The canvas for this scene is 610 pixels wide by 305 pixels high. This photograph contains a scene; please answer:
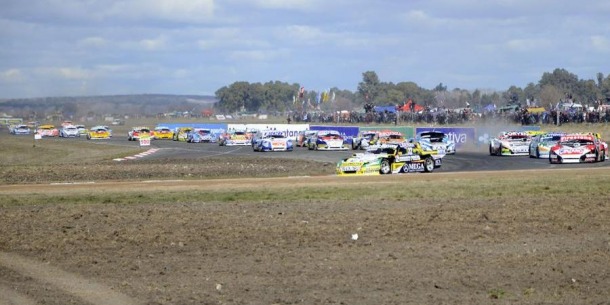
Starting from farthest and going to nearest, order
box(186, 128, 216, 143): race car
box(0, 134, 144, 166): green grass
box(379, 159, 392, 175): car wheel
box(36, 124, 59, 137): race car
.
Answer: box(36, 124, 59, 137): race car → box(186, 128, 216, 143): race car → box(0, 134, 144, 166): green grass → box(379, 159, 392, 175): car wheel

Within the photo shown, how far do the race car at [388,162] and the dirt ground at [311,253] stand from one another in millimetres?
13052

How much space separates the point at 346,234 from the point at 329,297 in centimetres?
562

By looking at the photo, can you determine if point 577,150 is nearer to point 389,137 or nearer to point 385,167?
point 385,167

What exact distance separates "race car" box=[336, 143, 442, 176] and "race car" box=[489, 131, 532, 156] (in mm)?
11905

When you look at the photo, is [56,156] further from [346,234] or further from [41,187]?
[346,234]

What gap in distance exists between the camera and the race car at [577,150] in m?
41.7

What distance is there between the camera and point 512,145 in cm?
4931

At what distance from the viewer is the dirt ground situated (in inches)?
516

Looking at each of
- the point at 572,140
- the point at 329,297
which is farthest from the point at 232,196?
the point at 572,140

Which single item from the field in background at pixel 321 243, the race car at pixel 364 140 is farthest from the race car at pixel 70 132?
the field in background at pixel 321 243

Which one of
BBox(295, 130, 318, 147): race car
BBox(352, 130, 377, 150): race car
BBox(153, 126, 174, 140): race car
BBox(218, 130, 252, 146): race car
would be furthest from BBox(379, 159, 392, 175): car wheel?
BBox(153, 126, 174, 140): race car

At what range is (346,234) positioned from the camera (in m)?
18.3

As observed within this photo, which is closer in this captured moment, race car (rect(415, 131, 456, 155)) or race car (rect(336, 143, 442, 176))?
race car (rect(336, 143, 442, 176))

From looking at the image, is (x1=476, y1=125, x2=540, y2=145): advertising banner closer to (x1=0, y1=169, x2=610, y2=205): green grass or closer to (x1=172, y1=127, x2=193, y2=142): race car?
(x1=172, y1=127, x2=193, y2=142): race car
